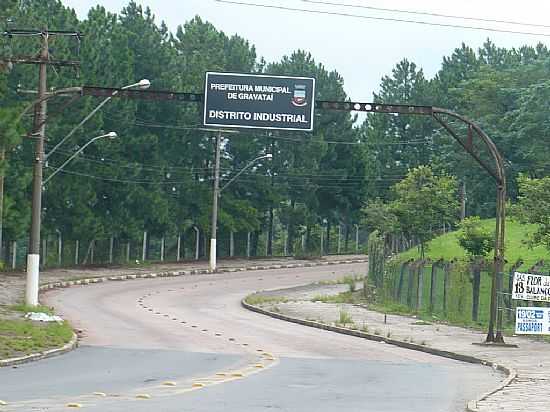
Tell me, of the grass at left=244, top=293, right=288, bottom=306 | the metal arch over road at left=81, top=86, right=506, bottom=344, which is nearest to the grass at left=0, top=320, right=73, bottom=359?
the metal arch over road at left=81, top=86, right=506, bottom=344

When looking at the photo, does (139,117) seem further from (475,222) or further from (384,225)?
(475,222)

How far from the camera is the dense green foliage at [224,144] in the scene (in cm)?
6281

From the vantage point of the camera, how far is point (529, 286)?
94.6ft

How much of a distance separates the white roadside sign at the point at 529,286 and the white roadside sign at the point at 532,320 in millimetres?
358

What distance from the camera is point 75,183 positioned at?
211ft

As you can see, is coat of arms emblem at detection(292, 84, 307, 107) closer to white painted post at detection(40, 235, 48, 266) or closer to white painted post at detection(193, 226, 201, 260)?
white painted post at detection(40, 235, 48, 266)

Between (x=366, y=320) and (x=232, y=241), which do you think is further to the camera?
(x=232, y=241)

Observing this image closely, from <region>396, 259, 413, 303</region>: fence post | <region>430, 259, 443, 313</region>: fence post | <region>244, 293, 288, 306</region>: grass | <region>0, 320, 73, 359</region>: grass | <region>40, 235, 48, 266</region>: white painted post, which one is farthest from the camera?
<region>40, 235, 48, 266</region>: white painted post

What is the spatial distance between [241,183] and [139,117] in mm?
15144

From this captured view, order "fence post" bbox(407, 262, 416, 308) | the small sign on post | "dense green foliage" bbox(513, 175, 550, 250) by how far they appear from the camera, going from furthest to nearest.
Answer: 1. "dense green foliage" bbox(513, 175, 550, 250)
2. "fence post" bbox(407, 262, 416, 308)
3. the small sign on post

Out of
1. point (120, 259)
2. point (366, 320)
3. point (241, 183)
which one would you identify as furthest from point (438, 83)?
point (366, 320)

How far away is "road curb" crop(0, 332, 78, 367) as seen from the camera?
21547 mm

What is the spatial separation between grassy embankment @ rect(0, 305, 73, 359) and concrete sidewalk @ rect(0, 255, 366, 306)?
7049 mm

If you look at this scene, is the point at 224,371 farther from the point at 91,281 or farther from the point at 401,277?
the point at 91,281
